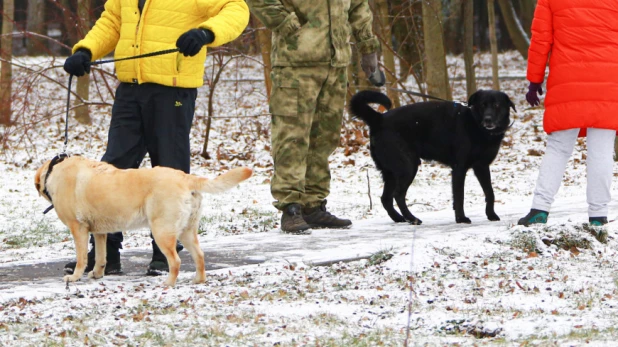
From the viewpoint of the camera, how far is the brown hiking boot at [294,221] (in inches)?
246

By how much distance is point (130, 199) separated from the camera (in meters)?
4.48

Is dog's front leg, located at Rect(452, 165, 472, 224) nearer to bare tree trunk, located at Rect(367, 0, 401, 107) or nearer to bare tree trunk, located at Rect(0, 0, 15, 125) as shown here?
bare tree trunk, located at Rect(367, 0, 401, 107)

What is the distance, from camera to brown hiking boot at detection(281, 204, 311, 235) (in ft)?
20.5

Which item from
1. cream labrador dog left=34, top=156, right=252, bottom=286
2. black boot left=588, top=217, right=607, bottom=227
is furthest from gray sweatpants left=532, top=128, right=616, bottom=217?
cream labrador dog left=34, top=156, right=252, bottom=286

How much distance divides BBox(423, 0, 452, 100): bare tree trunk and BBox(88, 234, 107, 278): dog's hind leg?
8.80 m

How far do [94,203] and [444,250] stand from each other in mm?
2085

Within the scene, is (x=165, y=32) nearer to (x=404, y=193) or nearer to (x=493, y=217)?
(x=404, y=193)

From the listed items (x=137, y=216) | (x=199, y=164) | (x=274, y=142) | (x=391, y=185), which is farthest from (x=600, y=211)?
(x=199, y=164)

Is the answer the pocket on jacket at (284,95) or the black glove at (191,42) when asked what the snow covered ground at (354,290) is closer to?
the pocket on jacket at (284,95)

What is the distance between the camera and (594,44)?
18.2ft

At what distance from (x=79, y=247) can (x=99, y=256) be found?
0.19 meters

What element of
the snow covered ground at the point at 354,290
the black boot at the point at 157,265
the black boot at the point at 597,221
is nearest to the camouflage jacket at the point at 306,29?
the snow covered ground at the point at 354,290

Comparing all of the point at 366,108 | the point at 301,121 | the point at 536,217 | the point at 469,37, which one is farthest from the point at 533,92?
the point at 469,37

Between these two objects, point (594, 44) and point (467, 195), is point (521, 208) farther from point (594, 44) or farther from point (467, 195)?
point (594, 44)
